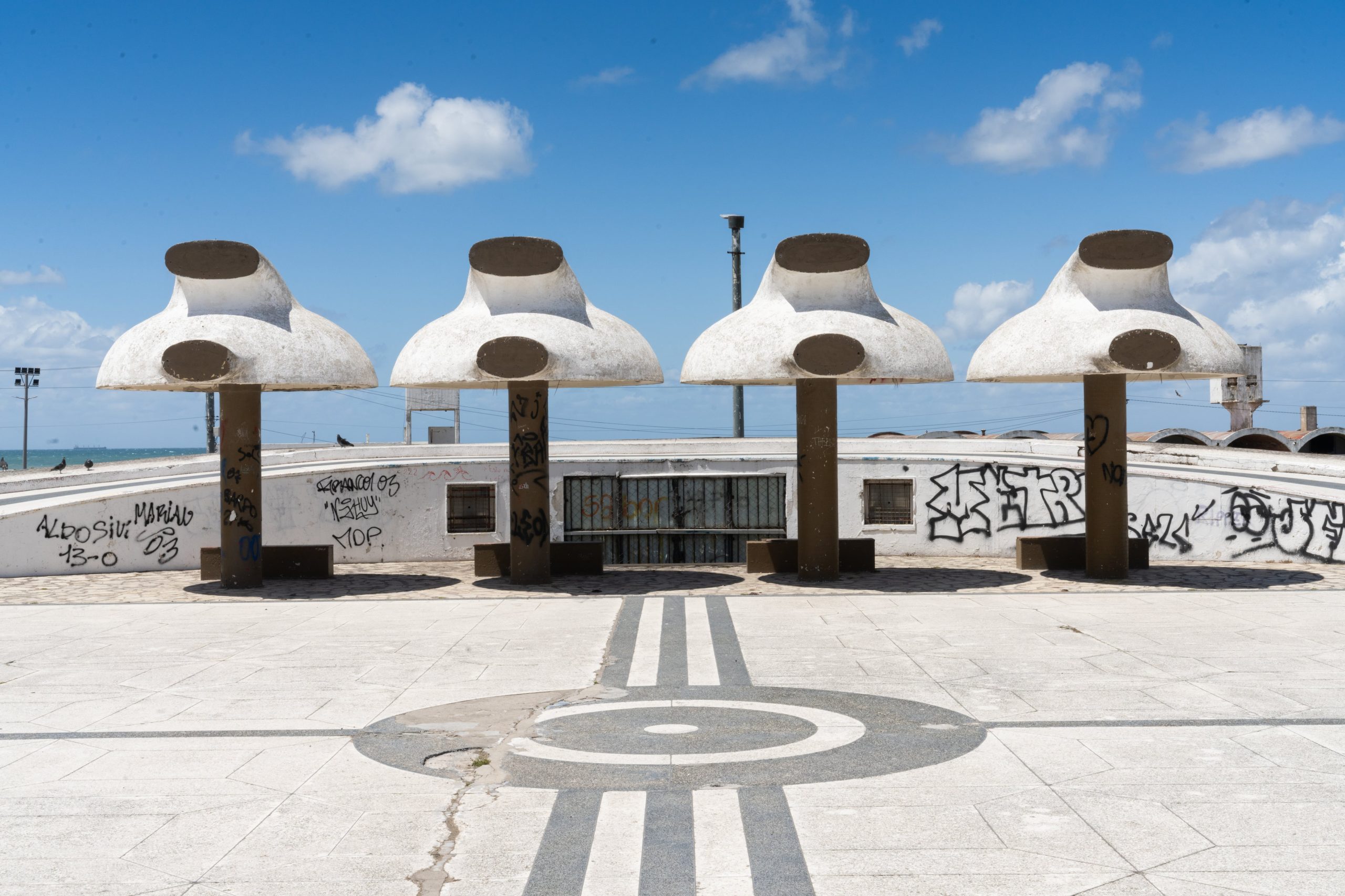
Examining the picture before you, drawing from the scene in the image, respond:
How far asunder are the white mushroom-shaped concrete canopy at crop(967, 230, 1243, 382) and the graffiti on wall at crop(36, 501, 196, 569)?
13792mm

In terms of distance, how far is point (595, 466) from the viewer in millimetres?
23641

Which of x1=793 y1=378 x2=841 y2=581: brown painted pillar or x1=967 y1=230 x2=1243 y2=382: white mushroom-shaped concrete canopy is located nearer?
x1=967 y1=230 x2=1243 y2=382: white mushroom-shaped concrete canopy

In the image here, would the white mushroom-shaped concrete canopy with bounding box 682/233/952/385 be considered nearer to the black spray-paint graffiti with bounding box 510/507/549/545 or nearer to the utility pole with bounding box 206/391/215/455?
the black spray-paint graffiti with bounding box 510/507/549/545

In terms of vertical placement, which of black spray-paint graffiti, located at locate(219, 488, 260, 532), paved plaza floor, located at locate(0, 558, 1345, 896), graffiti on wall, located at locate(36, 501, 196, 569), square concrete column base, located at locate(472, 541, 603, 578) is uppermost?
black spray-paint graffiti, located at locate(219, 488, 260, 532)

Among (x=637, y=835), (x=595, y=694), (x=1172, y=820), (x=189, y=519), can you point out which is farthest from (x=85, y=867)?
(x=189, y=519)

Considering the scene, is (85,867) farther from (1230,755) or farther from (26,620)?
(26,620)

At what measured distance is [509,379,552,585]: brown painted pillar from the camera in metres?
17.6

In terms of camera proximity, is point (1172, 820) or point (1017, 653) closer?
point (1172, 820)

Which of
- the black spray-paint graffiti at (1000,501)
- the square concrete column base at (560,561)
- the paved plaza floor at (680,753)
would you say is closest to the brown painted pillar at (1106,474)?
the paved plaza floor at (680,753)

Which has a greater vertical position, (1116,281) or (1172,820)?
(1116,281)

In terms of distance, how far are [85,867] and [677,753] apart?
341cm

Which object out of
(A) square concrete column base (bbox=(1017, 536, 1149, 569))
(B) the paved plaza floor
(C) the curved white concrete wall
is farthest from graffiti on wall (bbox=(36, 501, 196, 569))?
(A) square concrete column base (bbox=(1017, 536, 1149, 569))

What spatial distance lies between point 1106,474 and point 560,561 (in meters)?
8.54

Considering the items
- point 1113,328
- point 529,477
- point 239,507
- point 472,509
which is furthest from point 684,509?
point 1113,328
